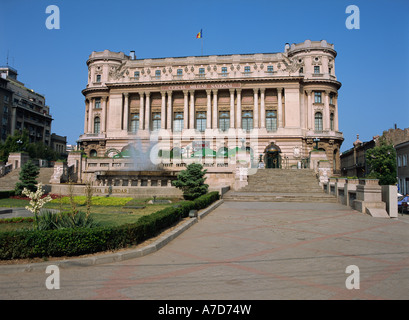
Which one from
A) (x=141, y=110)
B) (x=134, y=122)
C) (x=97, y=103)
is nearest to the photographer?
(x=141, y=110)

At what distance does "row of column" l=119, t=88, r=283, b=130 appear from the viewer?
53031 mm

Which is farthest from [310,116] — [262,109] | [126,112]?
[126,112]

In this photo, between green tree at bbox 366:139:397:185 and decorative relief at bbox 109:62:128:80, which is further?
decorative relief at bbox 109:62:128:80

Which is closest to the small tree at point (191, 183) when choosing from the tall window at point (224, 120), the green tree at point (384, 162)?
the green tree at point (384, 162)

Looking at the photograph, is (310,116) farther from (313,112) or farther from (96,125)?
(96,125)

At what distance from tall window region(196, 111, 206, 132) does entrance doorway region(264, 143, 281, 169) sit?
1323 centimetres

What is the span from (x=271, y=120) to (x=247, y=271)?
48.5m

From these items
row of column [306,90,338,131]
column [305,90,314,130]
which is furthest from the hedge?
row of column [306,90,338,131]

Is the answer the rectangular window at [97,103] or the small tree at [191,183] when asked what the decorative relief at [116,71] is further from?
the small tree at [191,183]

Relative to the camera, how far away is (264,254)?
8.75 metres

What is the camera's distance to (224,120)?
181 ft

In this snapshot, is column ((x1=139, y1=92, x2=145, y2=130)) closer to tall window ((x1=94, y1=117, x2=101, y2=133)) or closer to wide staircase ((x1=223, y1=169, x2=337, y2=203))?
tall window ((x1=94, y1=117, x2=101, y2=133))
